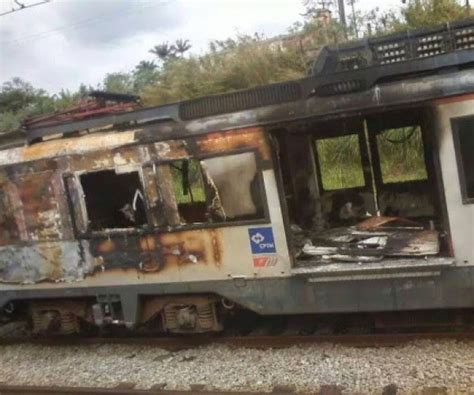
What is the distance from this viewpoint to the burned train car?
6070mm

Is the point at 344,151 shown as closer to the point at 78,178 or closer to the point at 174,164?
the point at 174,164

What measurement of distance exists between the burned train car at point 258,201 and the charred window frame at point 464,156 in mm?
13

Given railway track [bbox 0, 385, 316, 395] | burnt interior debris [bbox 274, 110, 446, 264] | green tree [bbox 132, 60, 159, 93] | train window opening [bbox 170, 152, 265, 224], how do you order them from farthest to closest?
green tree [bbox 132, 60, 159, 93] < burnt interior debris [bbox 274, 110, 446, 264] < train window opening [bbox 170, 152, 265, 224] < railway track [bbox 0, 385, 316, 395]

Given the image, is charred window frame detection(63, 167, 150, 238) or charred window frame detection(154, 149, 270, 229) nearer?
charred window frame detection(154, 149, 270, 229)

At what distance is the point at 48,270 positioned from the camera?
25.7 feet

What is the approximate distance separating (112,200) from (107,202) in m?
0.07

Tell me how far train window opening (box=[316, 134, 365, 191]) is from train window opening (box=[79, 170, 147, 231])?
279cm

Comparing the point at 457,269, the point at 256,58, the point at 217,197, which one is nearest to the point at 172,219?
the point at 217,197

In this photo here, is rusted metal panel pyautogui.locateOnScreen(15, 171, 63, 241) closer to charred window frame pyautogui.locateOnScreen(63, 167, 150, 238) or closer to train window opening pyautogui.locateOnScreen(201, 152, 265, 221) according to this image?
charred window frame pyautogui.locateOnScreen(63, 167, 150, 238)

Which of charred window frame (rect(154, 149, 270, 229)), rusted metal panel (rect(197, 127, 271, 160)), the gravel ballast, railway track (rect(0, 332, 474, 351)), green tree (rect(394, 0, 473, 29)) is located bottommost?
the gravel ballast

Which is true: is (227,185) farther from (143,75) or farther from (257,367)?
(143,75)

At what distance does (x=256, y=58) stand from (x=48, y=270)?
17868 mm

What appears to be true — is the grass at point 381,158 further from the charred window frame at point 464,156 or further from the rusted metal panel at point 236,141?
the rusted metal panel at point 236,141

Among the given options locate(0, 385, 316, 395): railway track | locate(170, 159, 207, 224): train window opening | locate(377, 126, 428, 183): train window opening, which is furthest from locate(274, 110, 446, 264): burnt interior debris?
locate(0, 385, 316, 395): railway track
